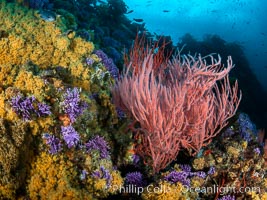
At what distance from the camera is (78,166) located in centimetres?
273

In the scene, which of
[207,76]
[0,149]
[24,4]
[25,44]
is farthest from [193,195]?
[24,4]

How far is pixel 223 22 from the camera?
188 feet

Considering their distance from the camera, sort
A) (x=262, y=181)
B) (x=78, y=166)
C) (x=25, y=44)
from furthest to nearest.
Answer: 1. (x=262, y=181)
2. (x=25, y=44)
3. (x=78, y=166)

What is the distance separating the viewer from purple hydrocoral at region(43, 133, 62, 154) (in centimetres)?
258

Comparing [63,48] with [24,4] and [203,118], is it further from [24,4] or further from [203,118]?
[203,118]

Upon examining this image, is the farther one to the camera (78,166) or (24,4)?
(24,4)

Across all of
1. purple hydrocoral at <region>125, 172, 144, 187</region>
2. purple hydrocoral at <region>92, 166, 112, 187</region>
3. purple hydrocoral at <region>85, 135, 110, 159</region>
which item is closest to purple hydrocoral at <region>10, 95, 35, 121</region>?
purple hydrocoral at <region>85, 135, 110, 159</region>

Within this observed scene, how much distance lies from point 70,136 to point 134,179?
1.10 meters

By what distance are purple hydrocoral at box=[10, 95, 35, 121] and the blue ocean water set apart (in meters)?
34.4

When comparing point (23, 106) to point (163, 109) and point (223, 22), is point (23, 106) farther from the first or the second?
point (223, 22)

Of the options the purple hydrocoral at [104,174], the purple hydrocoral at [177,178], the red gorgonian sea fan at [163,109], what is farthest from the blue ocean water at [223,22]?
the purple hydrocoral at [104,174]

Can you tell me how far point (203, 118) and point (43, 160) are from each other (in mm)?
2195

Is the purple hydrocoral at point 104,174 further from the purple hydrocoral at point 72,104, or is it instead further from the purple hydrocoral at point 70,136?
the purple hydrocoral at point 72,104

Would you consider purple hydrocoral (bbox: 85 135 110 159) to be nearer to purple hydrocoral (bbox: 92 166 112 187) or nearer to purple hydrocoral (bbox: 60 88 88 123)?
purple hydrocoral (bbox: 92 166 112 187)
